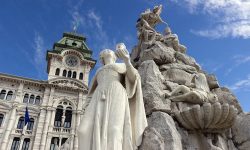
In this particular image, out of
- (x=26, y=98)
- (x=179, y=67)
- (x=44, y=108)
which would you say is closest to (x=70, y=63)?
(x=26, y=98)

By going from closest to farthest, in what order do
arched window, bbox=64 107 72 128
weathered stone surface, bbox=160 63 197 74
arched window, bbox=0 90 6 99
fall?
weathered stone surface, bbox=160 63 197 74, arched window, bbox=0 90 6 99, arched window, bbox=64 107 72 128

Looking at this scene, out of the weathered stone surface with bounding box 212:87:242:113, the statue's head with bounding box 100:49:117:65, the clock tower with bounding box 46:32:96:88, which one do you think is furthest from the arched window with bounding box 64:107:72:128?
the statue's head with bounding box 100:49:117:65

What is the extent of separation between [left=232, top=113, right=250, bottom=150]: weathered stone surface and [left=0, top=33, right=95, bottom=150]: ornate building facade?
86.0 feet

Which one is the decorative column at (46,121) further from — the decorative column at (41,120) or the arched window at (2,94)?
the arched window at (2,94)

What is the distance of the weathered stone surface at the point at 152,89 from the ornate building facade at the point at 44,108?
83.8 feet

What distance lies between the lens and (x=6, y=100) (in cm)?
3206

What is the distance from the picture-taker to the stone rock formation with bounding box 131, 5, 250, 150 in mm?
3926

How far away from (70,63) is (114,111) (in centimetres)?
3648

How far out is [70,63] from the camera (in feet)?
128

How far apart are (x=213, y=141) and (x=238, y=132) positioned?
60 centimetres

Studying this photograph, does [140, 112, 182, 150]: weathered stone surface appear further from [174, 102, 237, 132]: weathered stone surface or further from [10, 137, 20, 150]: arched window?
[10, 137, 20, 150]: arched window

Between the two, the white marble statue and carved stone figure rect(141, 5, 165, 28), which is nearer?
the white marble statue

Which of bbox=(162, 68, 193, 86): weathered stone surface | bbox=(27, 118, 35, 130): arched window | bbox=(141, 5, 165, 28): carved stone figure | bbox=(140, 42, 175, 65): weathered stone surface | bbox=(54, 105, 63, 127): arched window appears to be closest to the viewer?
bbox=(162, 68, 193, 86): weathered stone surface

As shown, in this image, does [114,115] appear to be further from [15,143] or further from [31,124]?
[31,124]
